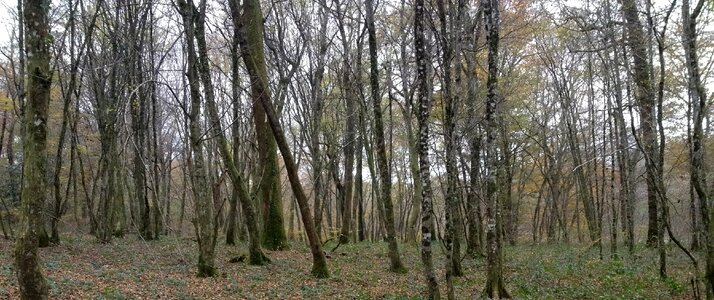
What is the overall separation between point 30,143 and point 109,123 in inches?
379

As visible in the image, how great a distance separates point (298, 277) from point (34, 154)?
6268 mm

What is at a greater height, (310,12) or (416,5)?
(310,12)

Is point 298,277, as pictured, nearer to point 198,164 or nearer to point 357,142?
point 198,164

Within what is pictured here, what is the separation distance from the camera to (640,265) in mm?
13664

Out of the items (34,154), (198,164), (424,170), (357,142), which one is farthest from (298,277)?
(357,142)

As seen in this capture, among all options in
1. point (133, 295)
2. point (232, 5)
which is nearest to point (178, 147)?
point (232, 5)

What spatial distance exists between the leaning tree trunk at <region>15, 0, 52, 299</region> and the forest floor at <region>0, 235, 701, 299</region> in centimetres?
181

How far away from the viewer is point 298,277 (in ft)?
35.2

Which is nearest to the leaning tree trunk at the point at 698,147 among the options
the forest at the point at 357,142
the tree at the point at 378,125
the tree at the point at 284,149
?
the forest at the point at 357,142

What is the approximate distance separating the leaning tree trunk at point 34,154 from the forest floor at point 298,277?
181 cm

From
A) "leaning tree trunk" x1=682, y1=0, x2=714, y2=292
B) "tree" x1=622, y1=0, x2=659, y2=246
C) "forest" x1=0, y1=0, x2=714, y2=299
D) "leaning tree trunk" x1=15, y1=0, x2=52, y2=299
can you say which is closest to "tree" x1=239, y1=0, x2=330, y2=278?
"forest" x1=0, y1=0, x2=714, y2=299

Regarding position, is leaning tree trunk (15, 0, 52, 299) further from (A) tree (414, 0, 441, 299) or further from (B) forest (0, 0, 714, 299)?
(A) tree (414, 0, 441, 299)

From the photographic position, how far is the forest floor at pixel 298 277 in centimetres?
845

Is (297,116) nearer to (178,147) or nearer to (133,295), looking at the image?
(178,147)
